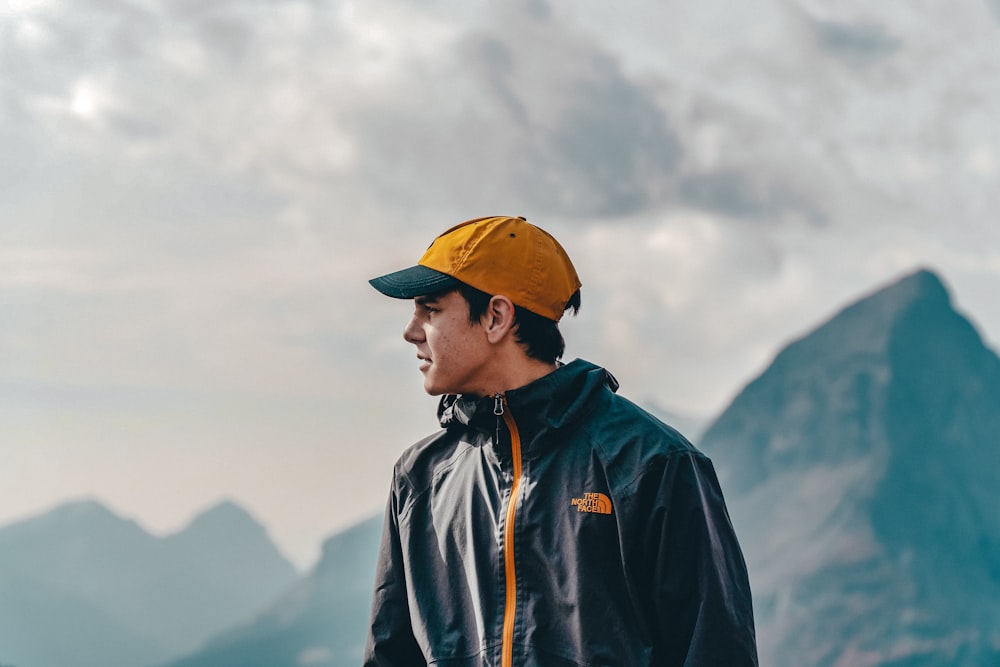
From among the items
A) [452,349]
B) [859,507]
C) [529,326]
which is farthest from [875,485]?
[452,349]

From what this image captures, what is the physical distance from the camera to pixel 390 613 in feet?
12.8

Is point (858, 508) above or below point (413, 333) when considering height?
above

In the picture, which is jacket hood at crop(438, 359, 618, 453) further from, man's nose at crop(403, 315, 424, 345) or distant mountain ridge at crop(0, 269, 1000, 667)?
distant mountain ridge at crop(0, 269, 1000, 667)

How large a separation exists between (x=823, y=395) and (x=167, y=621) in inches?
4494

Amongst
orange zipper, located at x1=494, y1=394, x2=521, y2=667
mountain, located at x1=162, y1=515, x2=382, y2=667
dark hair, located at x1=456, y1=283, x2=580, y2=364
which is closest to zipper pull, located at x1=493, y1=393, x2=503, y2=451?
orange zipper, located at x1=494, y1=394, x2=521, y2=667

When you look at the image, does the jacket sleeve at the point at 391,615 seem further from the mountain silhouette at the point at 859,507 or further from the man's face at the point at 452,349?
the mountain silhouette at the point at 859,507

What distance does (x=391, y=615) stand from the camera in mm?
3898

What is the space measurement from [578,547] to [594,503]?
135mm

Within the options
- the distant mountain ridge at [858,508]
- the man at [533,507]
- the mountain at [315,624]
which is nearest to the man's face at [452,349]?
the man at [533,507]

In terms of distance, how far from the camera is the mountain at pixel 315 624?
151m

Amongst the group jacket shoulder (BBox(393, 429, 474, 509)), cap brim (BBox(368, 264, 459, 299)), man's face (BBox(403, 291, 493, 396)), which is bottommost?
jacket shoulder (BBox(393, 429, 474, 509))

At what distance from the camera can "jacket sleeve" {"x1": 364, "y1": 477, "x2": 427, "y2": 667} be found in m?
3.87

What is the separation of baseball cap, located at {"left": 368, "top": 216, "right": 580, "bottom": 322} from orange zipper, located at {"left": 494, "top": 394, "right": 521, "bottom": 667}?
34 centimetres

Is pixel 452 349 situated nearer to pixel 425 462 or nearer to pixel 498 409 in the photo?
pixel 498 409
